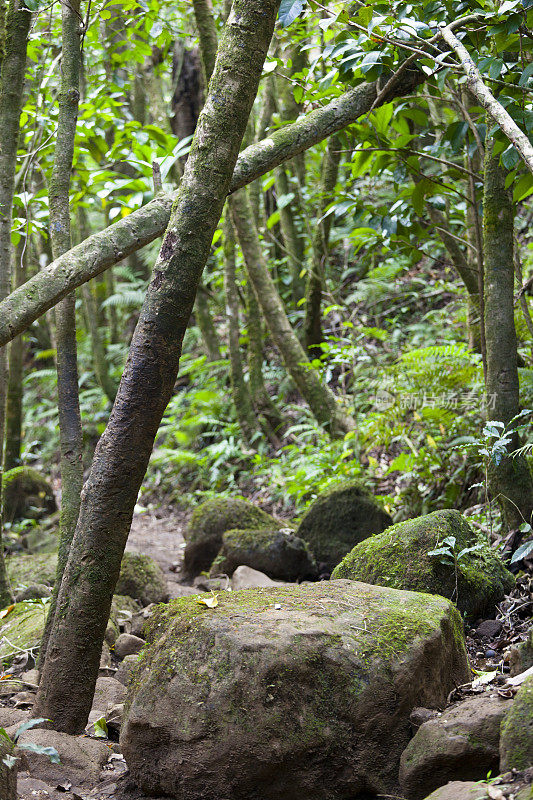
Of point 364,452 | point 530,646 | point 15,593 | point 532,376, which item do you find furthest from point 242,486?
point 530,646

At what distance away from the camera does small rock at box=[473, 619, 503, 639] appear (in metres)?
3.17

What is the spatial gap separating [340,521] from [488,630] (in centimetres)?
183

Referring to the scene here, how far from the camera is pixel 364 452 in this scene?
20.9ft

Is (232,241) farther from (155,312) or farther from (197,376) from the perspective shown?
(155,312)

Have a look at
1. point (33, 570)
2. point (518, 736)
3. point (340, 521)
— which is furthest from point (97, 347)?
point (518, 736)

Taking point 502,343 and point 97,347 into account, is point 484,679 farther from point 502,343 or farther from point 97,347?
point 97,347

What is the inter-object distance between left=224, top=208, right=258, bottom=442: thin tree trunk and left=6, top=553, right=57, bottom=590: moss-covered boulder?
3331mm

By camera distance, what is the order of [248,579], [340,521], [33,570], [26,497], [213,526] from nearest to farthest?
1. [248,579]
2. [340,521]
3. [33,570]
4. [213,526]
5. [26,497]

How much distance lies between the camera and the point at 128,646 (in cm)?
389

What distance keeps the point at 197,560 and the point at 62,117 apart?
3.75 metres

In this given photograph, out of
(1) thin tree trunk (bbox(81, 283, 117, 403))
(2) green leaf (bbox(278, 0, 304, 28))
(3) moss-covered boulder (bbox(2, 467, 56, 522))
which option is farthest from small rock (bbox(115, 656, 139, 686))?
(1) thin tree trunk (bbox(81, 283, 117, 403))

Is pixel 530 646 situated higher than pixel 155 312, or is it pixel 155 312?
pixel 155 312

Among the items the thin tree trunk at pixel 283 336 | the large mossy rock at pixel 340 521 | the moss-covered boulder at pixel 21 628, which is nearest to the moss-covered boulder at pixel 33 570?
the moss-covered boulder at pixel 21 628

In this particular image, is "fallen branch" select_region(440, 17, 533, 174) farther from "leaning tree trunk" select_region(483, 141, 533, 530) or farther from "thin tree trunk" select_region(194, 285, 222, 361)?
"thin tree trunk" select_region(194, 285, 222, 361)
